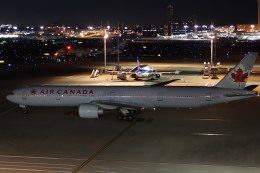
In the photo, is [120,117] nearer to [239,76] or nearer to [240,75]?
[239,76]

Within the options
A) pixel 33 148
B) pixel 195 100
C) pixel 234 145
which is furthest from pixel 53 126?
pixel 234 145

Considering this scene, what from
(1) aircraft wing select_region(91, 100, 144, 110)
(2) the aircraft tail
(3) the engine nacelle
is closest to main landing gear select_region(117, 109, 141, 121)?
(1) aircraft wing select_region(91, 100, 144, 110)

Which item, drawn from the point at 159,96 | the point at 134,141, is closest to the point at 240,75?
the point at 159,96

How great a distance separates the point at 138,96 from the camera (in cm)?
3897

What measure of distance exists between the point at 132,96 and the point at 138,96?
616 millimetres

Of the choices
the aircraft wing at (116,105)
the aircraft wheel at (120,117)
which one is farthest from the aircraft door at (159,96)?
the aircraft wheel at (120,117)

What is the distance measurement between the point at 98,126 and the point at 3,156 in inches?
426

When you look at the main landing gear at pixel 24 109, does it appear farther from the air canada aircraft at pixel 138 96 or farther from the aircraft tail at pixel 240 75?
the aircraft tail at pixel 240 75

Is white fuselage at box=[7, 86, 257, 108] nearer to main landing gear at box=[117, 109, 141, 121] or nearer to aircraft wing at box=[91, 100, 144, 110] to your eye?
aircraft wing at box=[91, 100, 144, 110]

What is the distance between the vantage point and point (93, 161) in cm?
2670

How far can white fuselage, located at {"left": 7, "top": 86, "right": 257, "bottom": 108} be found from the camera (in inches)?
1484

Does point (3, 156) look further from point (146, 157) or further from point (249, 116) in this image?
point (249, 116)

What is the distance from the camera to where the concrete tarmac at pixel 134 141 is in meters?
25.7

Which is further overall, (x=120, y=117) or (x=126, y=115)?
(x=120, y=117)
